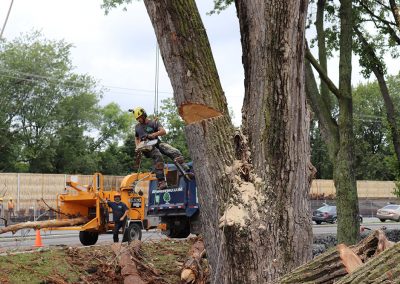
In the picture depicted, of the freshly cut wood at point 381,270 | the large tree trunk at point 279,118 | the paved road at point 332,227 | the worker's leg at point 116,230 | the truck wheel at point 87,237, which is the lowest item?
the paved road at point 332,227

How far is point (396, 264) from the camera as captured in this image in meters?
3.44

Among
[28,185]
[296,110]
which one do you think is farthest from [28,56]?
[296,110]

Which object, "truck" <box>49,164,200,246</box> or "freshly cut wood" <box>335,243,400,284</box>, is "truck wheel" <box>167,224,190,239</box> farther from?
"freshly cut wood" <box>335,243,400,284</box>

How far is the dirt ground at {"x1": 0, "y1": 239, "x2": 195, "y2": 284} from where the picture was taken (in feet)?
33.0

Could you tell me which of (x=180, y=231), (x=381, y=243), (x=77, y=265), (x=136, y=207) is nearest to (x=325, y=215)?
(x=180, y=231)

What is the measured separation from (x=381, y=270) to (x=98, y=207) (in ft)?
39.6

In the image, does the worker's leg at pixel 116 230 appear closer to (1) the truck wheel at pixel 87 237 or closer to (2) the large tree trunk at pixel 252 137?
(1) the truck wheel at pixel 87 237

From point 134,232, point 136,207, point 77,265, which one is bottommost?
point 77,265

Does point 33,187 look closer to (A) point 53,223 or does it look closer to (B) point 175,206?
(B) point 175,206

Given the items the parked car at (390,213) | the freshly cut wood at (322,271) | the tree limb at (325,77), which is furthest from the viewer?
the parked car at (390,213)

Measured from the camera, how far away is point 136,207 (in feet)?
51.4

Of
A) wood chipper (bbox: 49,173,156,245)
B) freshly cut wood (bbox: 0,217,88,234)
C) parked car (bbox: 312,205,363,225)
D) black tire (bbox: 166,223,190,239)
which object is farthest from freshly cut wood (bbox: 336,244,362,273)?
parked car (bbox: 312,205,363,225)

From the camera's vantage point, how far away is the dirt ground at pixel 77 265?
10055 millimetres

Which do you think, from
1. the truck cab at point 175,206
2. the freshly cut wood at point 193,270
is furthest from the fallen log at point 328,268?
the truck cab at point 175,206
